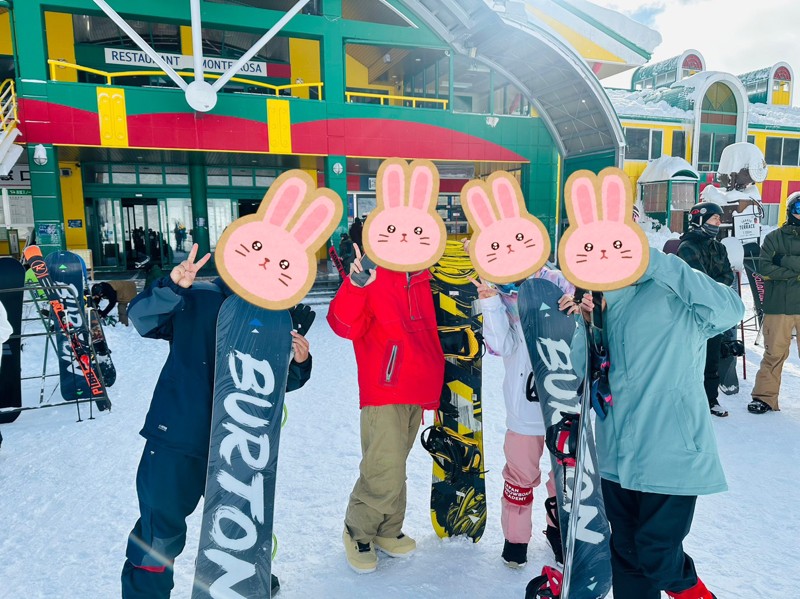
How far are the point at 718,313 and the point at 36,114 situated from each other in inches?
512

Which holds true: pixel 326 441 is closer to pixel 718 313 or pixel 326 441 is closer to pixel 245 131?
pixel 718 313

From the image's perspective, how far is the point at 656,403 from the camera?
1.83 m

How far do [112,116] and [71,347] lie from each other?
798cm

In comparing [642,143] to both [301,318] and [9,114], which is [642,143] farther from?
[301,318]

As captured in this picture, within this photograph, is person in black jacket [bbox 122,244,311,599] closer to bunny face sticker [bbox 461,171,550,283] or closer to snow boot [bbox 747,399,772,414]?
bunny face sticker [bbox 461,171,550,283]

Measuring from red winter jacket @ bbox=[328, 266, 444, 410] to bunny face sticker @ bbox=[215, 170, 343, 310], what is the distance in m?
0.55

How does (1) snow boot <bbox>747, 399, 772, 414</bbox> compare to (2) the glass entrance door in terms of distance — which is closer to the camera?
(1) snow boot <bbox>747, 399, 772, 414</bbox>

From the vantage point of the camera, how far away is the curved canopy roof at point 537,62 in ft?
37.8

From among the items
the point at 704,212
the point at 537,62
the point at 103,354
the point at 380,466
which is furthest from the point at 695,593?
the point at 537,62

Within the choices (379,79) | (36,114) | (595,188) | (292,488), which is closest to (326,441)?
(292,488)

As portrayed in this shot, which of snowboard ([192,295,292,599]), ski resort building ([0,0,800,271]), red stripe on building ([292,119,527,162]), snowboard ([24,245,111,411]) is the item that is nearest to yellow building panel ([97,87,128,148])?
ski resort building ([0,0,800,271])

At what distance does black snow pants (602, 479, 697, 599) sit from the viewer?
1789mm

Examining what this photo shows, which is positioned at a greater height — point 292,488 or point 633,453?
point 633,453

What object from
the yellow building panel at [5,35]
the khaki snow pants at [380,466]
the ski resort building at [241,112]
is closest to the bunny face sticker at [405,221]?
the khaki snow pants at [380,466]
